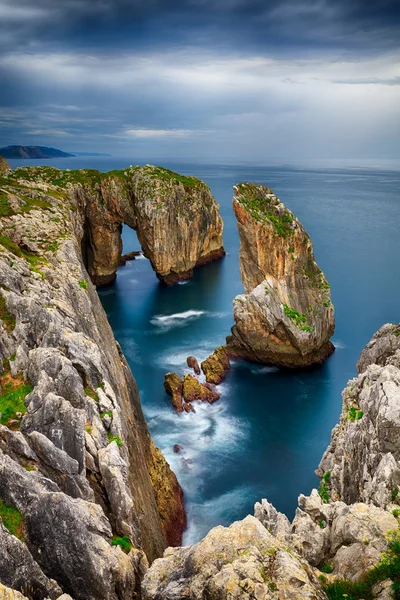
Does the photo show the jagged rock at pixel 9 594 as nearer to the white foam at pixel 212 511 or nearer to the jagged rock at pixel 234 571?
the jagged rock at pixel 234 571

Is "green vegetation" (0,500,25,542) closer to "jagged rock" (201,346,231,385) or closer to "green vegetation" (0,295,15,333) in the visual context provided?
"green vegetation" (0,295,15,333)

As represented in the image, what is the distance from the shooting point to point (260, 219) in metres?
47.1

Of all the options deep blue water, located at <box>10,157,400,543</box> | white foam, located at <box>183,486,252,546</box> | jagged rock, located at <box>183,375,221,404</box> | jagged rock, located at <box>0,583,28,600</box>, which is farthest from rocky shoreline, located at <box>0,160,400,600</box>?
jagged rock, located at <box>183,375,221,404</box>

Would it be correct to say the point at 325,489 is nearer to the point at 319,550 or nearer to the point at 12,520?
the point at 319,550

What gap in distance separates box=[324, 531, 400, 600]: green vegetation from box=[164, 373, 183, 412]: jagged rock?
101ft

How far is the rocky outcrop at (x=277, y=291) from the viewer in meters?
47.3

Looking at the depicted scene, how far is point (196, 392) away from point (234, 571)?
108 ft

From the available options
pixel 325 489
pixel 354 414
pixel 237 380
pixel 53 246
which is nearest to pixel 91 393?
pixel 325 489

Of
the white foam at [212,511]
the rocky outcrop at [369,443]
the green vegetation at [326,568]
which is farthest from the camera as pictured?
the white foam at [212,511]

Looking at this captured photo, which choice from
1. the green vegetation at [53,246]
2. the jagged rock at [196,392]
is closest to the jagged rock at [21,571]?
the green vegetation at [53,246]

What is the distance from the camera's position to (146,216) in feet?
237

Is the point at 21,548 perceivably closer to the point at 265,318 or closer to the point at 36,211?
the point at 36,211

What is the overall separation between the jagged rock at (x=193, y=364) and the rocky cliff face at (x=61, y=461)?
21989 mm

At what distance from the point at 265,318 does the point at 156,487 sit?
22727 millimetres
